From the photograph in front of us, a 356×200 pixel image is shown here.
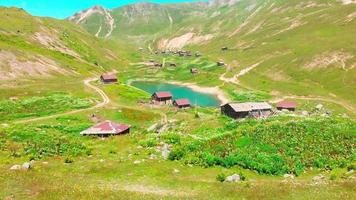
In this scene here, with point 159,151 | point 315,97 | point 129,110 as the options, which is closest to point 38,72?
point 129,110

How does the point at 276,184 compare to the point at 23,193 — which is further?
the point at 276,184

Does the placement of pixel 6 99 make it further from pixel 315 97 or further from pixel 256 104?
pixel 315 97

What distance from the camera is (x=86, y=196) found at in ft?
107

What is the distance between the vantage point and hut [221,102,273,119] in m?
111

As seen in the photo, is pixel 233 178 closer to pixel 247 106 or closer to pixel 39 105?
pixel 247 106

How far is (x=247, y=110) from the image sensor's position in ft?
368

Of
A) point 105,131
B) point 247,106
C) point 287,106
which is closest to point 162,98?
point 247,106

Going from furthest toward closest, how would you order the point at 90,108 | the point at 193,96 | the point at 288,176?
1. the point at 193,96
2. the point at 90,108
3. the point at 288,176

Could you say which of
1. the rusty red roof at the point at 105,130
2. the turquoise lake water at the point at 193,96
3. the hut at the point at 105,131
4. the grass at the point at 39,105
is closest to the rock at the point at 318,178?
the hut at the point at 105,131

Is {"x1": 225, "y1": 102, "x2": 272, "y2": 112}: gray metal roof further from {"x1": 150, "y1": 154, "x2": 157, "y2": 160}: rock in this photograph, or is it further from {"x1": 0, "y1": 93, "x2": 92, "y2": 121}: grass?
{"x1": 150, "y1": 154, "x2": 157, "y2": 160}: rock

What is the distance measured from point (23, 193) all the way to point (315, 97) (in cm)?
13224

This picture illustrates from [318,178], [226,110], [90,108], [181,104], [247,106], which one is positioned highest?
[181,104]

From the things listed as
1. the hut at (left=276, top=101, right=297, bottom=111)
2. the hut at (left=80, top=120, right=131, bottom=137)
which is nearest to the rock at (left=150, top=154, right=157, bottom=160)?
the hut at (left=80, top=120, right=131, bottom=137)

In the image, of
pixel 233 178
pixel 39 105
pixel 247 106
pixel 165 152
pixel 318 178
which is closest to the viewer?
pixel 233 178
